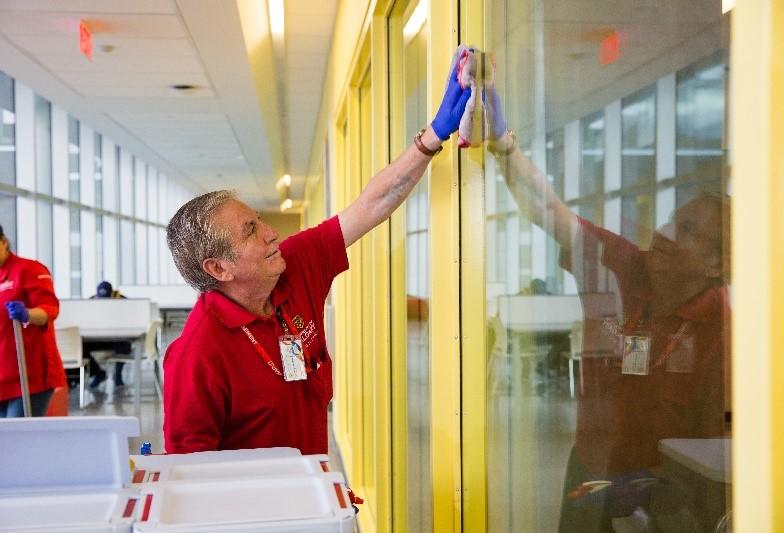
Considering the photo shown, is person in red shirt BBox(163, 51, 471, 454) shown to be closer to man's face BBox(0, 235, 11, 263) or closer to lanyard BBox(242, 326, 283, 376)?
→ lanyard BBox(242, 326, 283, 376)

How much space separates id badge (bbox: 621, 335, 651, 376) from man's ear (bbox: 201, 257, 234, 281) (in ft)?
4.36

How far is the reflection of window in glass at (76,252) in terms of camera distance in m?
10.8

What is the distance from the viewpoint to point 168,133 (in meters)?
10.8

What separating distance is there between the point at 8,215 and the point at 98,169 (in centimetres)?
410

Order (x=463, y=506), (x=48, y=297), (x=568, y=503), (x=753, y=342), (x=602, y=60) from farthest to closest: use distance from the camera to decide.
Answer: (x=48, y=297) < (x=463, y=506) < (x=568, y=503) < (x=602, y=60) < (x=753, y=342)

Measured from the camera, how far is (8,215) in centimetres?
824

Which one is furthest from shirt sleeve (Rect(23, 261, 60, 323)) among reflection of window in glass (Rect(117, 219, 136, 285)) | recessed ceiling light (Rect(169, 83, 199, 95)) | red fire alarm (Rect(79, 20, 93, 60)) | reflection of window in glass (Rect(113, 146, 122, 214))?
reflection of window in glass (Rect(117, 219, 136, 285))

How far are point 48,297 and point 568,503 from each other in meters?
4.08

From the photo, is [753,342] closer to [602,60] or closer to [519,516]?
[602,60]

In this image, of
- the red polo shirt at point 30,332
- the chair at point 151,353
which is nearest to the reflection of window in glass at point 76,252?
the chair at point 151,353

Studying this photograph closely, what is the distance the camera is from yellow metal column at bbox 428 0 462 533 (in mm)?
1837

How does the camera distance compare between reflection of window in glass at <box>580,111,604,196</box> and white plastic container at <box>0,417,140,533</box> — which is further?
white plastic container at <box>0,417,140,533</box>

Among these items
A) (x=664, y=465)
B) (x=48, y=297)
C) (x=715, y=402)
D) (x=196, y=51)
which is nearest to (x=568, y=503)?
(x=664, y=465)

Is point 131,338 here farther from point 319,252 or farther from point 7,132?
point 319,252
